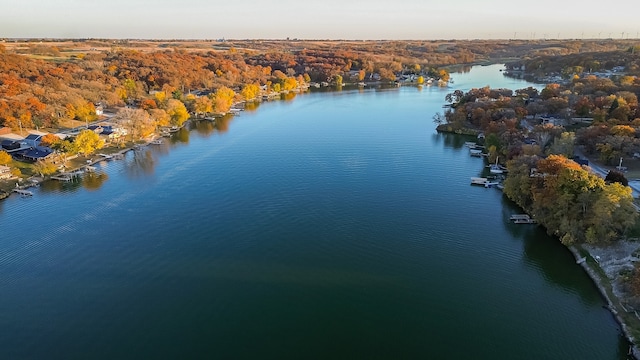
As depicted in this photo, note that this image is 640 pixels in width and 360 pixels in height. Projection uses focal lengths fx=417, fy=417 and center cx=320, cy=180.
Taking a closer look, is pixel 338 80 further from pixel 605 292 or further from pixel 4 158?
pixel 605 292

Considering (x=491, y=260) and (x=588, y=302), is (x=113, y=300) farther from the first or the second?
(x=588, y=302)

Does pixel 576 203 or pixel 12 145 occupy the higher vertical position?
pixel 576 203

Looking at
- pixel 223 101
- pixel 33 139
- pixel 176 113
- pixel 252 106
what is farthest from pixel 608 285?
pixel 252 106

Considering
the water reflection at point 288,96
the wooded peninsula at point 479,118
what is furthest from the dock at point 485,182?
the water reflection at point 288,96

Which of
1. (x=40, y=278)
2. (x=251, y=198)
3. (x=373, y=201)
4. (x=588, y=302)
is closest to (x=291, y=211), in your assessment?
(x=251, y=198)

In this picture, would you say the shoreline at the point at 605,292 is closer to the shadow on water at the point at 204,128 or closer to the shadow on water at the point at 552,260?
the shadow on water at the point at 552,260

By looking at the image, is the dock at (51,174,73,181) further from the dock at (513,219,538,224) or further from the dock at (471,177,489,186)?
the dock at (513,219,538,224)

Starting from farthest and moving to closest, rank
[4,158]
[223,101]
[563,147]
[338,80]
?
[338,80], [223,101], [4,158], [563,147]
